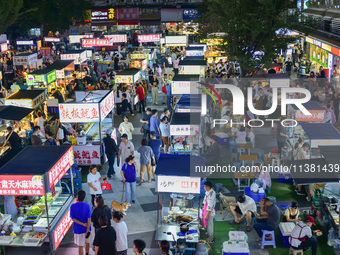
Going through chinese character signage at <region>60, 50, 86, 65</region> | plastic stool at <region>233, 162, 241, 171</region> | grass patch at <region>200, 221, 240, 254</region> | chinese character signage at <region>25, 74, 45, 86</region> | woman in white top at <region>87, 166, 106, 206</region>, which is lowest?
grass patch at <region>200, 221, 240, 254</region>

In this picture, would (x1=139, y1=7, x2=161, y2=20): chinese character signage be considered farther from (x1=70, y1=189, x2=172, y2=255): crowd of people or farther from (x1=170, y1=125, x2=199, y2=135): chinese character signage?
(x1=70, y1=189, x2=172, y2=255): crowd of people

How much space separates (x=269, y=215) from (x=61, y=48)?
140 ft

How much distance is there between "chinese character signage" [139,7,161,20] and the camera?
57.1m

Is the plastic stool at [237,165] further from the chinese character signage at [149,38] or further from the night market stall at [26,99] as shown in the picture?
the chinese character signage at [149,38]

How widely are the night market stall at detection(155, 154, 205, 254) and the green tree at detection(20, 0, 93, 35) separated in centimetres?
4241

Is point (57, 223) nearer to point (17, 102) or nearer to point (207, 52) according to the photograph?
point (17, 102)

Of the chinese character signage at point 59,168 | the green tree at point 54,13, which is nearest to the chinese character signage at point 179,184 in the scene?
the chinese character signage at point 59,168

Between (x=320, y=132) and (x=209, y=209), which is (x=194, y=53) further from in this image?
(x=209, y=209)

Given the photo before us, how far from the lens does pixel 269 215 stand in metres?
11.4

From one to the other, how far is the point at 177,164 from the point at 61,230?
10.2 feet

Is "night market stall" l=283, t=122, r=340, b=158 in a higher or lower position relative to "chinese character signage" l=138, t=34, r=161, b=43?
lower

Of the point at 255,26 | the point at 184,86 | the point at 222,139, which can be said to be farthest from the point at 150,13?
the point at 222,139

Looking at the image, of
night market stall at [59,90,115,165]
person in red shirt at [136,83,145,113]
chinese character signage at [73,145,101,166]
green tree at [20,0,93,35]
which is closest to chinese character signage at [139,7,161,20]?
green tree at [20,0,93,35]

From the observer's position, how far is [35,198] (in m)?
11.9
